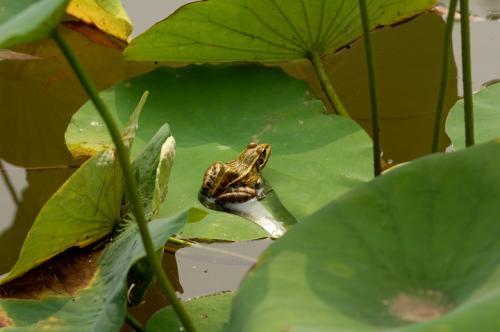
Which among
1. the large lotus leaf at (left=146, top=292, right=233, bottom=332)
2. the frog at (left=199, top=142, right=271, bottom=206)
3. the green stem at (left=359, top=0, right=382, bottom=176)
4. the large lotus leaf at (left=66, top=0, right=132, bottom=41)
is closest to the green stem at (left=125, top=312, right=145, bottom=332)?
the large lotus leaf at (left=146, top=292, right=233, bottom=332)

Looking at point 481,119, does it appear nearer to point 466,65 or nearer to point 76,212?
point 466,65

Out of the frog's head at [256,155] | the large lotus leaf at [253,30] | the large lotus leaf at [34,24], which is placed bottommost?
the frog's head at [256,155]

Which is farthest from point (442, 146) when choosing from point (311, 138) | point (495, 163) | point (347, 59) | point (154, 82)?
point (495, 163)

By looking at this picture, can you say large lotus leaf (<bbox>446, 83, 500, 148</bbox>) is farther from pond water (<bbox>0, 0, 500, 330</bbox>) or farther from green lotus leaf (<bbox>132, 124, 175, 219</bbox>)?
green lotus leaf (<bbox>132, 124, 175, 219</bbox>)

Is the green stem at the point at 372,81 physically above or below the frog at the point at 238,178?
above

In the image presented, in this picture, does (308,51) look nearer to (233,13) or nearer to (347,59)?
(233,13)

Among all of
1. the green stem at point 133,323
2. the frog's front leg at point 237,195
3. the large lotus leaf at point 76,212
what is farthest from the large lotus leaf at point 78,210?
the frog's front leg at point 237,195

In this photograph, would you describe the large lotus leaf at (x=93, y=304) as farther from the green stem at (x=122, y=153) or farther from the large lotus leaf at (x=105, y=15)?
the large lotus leaf at (x=105, y=15)
